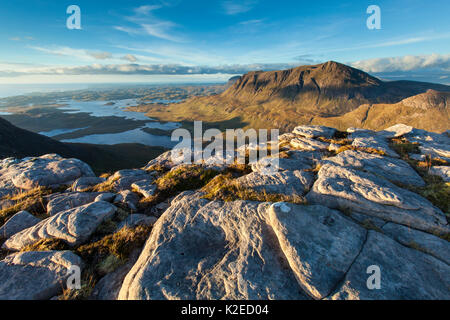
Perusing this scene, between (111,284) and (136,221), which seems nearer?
(111,284)

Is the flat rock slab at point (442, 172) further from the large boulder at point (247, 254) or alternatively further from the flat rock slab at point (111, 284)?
the flat rock slab at point (111, 284)

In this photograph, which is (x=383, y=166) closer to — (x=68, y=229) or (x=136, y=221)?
(x=136, y=221)

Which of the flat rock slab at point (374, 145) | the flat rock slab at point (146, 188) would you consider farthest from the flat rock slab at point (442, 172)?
the flat rock slab at point (146, 188)

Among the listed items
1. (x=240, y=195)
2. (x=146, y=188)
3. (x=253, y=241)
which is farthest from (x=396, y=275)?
(x=146, y=188)

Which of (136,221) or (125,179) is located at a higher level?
(125,179)

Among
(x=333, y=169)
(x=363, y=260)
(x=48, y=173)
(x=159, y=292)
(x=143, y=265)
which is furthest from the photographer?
(x=48, y=173)

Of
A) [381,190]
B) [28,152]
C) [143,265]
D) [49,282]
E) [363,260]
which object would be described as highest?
[381,190]
